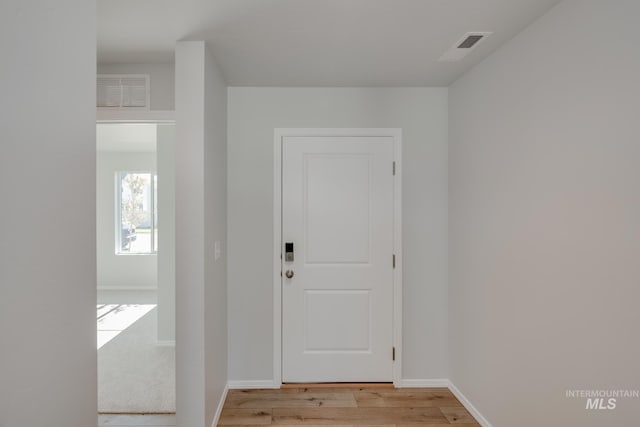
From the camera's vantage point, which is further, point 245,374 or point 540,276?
point 245,374

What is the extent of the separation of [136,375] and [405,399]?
2.25 metres

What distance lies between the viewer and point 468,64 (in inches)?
96.6

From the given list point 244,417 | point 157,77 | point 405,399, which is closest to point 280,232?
point 244,417

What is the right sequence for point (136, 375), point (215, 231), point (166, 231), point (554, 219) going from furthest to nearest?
point (166, 231) < point (136, 375) < point (215, 231) < point (554, 219)

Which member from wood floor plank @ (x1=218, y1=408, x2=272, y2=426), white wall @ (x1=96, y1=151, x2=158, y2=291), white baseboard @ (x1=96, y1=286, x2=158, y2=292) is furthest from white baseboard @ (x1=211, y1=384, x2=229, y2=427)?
white wall @ (x1=96, y1=151, x2=158, y2=291)

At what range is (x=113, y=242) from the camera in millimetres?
6617

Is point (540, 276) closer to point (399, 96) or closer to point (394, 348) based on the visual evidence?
point (394, 348)

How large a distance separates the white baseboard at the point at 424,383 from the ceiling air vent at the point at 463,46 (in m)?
2.44

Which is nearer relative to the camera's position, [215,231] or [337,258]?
[215,231]

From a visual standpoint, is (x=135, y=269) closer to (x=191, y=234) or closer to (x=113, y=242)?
(x=113, y=242)

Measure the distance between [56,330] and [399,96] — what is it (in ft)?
8.90

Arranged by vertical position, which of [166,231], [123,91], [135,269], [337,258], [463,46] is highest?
[463,46]

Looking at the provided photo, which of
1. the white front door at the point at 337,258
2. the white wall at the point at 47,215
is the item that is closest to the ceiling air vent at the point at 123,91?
the white front door at the point at 337,258

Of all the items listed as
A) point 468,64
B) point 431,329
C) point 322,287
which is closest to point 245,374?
point 322,287
